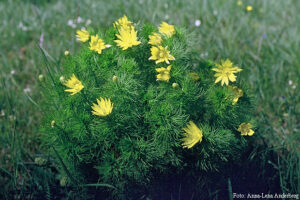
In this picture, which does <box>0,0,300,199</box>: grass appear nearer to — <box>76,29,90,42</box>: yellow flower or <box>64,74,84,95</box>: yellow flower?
<box>76,29,90,42</box>: yellow flower

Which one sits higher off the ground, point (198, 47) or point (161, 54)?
point (198, 47)

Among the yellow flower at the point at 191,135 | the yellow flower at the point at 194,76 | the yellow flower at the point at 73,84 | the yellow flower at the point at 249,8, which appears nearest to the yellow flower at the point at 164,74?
the yellow flower at the point at 194,76

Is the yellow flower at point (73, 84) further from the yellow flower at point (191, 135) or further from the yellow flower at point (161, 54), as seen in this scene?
the yellow flower at point (191, 135)

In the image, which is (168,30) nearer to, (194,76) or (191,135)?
(194,76)

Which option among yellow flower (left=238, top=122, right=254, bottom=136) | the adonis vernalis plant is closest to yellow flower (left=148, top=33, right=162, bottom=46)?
the adonis vernalis plant

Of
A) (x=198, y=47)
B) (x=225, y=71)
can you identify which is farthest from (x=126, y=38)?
(x=198, y=47)

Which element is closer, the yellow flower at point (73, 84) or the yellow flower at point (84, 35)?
the yellow flower at point (73, 84)
